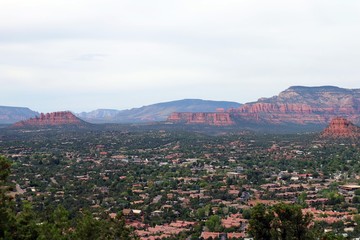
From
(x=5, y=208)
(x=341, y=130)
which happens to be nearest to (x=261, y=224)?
(x=5, y=208)

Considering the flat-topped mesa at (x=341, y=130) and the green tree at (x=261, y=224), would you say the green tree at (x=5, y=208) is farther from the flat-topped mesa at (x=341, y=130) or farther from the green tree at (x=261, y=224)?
the flat-topped mesa at (x=341, y=130)

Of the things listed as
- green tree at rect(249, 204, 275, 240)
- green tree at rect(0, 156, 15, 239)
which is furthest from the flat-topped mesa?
green tree at rect(0, 156, 15, 239)

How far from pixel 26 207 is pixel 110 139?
441 ft

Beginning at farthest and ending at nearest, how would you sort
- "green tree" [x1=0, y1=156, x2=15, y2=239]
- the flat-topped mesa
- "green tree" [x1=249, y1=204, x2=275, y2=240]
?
the flat-topped mesa, "green tree" [x1=249, y1=204, x2=275, y2=240], "green tree" [x1=0, y1=156, x2=15, y2=239]

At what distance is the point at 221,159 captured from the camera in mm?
112125

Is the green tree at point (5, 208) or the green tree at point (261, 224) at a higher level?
the green tree at point (5, 208)

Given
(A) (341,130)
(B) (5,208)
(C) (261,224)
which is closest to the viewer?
(B) (5,208)

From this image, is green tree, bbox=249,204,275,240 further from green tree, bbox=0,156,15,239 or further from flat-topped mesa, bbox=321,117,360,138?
flat-topped mesa, bbox=321,117,360,138

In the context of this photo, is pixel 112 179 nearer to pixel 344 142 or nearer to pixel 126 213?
pixel 126 213

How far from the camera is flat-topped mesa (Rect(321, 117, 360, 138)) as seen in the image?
467 feet

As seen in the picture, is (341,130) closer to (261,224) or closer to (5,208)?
(261,224)

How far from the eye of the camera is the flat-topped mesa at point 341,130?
142 metres

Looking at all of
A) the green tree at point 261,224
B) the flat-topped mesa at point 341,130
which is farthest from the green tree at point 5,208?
the flat-topped mesa at point 341,130

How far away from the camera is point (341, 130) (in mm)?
144500
